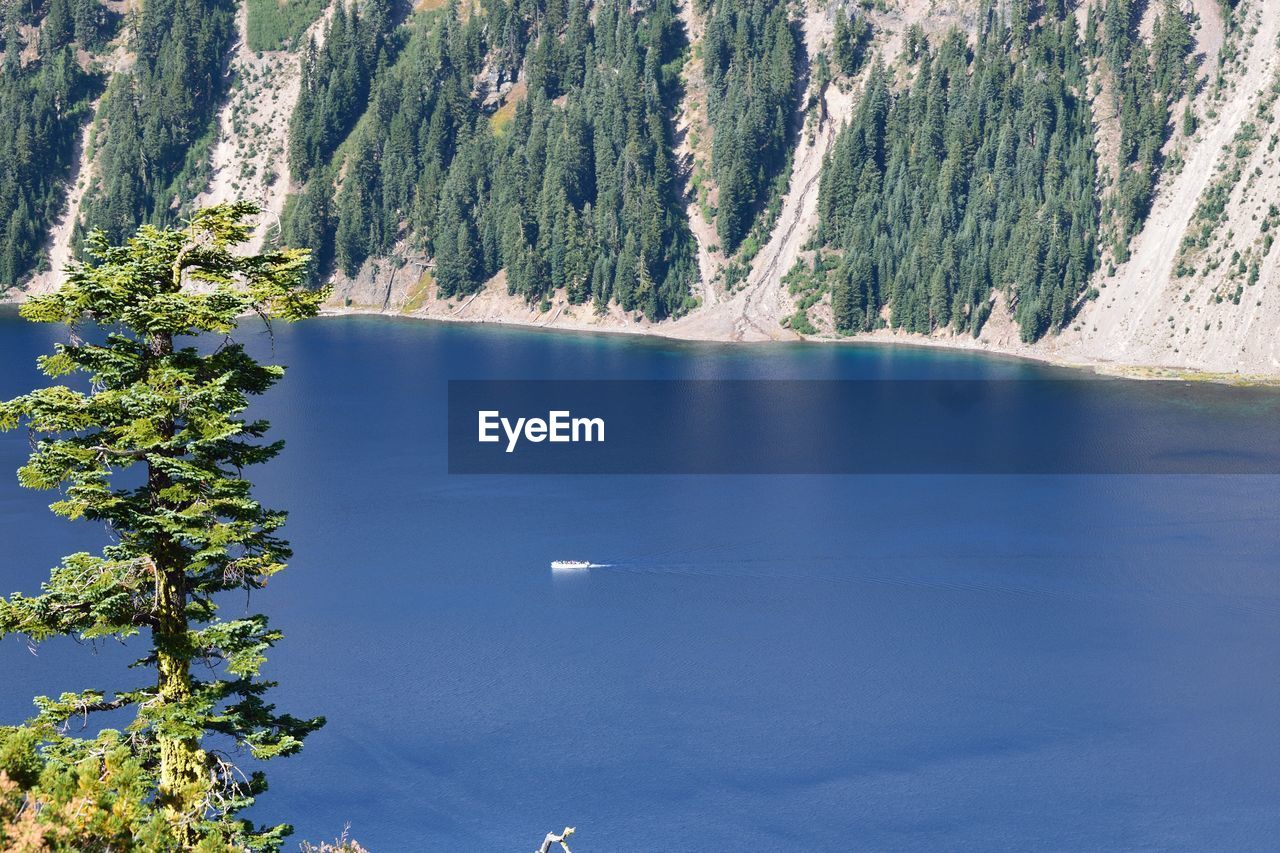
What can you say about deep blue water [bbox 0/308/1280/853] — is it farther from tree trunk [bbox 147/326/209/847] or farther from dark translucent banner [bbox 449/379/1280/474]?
tree trunk [bbox 147/326/209/847]

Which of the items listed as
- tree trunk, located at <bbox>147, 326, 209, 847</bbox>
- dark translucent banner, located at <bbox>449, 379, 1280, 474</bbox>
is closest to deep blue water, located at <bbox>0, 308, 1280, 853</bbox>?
dark translucent banner, located at <bbox>449, 379, 1280, 474</bbox>

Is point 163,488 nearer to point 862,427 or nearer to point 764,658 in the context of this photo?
point 764,658

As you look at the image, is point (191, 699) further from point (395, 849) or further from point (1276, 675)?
point (1276, 675)

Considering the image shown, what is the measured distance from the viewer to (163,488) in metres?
34.2

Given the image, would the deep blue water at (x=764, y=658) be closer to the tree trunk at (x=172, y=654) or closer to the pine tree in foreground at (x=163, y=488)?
the tree trunk at (x=172, y=654)

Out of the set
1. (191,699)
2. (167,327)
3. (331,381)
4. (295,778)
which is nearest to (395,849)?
(295,778)

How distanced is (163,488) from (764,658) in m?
62.2

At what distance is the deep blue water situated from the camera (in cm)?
7300

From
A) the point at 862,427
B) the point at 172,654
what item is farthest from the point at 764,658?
the point at 862,427

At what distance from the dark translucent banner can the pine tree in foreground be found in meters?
105

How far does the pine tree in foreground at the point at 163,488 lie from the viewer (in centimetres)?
3278

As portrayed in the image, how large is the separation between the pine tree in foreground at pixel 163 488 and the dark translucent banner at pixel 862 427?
105179 millimetres

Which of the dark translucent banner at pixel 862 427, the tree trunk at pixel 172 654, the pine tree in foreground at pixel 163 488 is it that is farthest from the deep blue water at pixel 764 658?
the pine tree in foreground at pixel 163 488

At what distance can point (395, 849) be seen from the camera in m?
68.4
